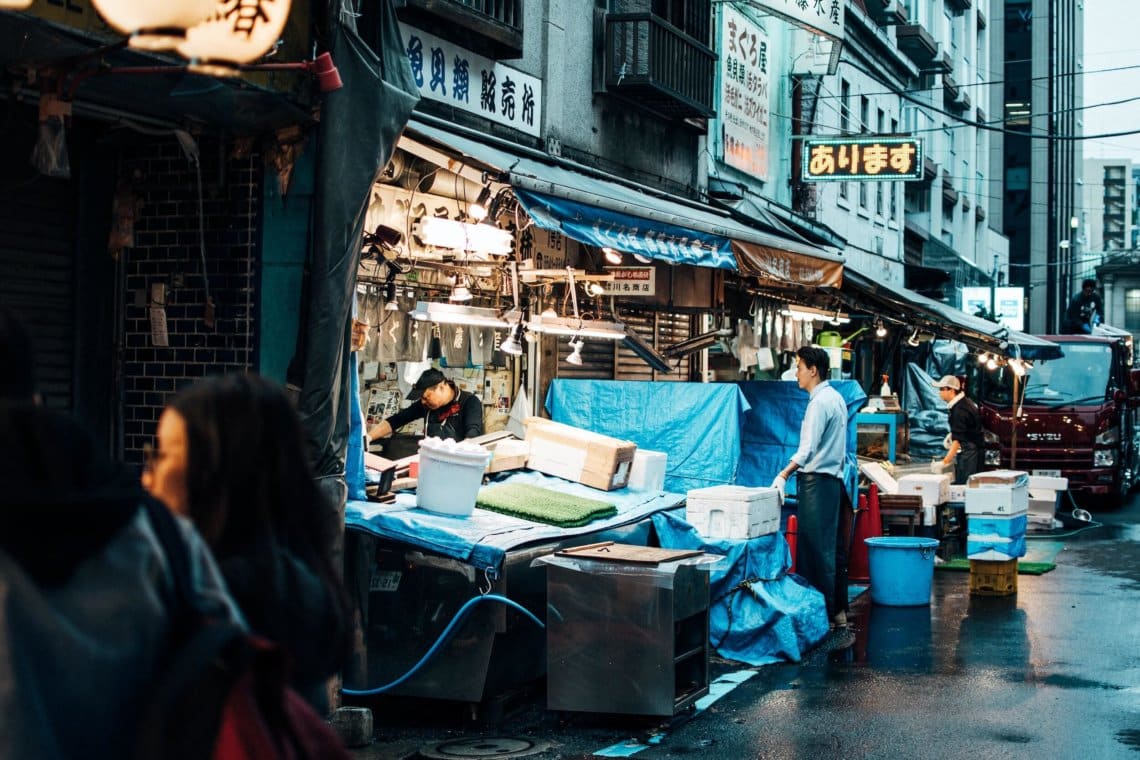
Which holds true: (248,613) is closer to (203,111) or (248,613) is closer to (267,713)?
(267,713)

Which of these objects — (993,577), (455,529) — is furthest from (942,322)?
(455,529)

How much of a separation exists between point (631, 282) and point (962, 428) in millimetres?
6536

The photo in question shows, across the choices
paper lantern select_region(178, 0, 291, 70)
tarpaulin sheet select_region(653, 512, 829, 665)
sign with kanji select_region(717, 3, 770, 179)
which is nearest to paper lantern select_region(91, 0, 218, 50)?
paper lantern select_region(178, 0, 291, 70)

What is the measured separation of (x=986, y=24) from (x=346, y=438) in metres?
43.0

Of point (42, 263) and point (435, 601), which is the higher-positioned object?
point (42, 263)

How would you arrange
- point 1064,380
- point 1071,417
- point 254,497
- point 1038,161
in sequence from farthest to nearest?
point 1038,161 < point 1064,380 < point 1071,417 < point 254,497

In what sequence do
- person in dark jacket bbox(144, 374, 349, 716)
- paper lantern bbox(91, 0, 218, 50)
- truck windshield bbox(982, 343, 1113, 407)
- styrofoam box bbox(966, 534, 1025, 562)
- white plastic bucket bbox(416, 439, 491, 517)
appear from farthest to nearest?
→ truck windshield bbox(982, 343, 1113, 407) → styrofoam box bbox(966, 534, 1025, 562) → white plastic bucket bbox(416, 439, 491, 517) → paper lantern bbox(91, 0, 218, 50) → person in dark jacket bbox(144, 374, 349, 716)

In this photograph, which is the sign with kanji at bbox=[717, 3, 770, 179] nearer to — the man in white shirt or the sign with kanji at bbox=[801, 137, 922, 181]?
the sign with kanji at bbox=[801, 137, 922, 181]

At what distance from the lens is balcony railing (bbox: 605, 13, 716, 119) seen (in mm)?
15109

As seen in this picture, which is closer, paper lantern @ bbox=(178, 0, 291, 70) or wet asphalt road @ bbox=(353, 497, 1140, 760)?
paper lantern @ bbox=(178, 0, 291, 70)

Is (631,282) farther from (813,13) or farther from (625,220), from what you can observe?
(813,13)

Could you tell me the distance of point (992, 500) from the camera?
13320 mm

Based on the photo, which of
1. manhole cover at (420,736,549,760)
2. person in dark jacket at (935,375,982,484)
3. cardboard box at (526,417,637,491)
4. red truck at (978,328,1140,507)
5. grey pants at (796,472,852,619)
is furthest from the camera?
red truck at (978,328,1140,507)

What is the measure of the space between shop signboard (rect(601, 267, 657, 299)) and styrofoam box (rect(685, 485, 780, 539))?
3.36 meters
